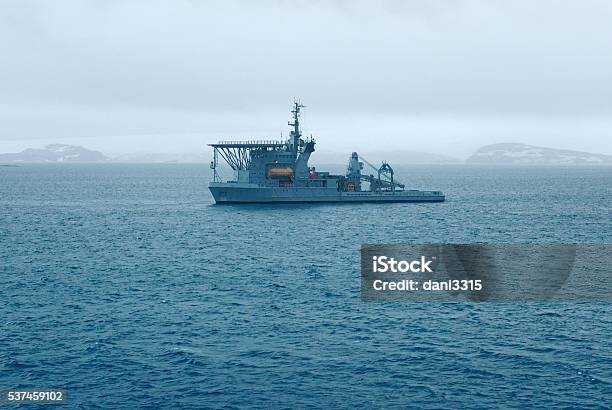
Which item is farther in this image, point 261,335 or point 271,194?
point 271,194

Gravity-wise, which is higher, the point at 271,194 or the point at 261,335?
the point at 271,194

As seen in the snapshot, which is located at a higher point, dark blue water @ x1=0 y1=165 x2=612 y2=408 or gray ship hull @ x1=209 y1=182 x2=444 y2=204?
gray ship hull @ x1=209 y1=182 x2=444 y2=204

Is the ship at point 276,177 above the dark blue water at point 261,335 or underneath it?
above

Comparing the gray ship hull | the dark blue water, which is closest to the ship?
the gray ship hull

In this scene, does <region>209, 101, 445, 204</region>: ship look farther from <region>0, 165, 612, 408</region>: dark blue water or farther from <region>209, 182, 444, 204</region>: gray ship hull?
<region>0, 165, 612, 408</region>: dark blue water

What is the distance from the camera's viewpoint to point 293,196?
125 metres

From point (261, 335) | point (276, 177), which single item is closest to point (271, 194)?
point (276, 177)

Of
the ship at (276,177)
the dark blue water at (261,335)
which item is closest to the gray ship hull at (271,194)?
the ship at (276,177)

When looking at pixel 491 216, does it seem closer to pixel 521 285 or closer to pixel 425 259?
pixel 425 259

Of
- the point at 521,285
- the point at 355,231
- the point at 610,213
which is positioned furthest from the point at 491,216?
the point at 521,285

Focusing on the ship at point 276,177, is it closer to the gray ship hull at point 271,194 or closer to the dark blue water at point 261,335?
the gray ship hull at point 271,194

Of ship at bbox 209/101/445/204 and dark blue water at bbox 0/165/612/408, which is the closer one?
dark blue water at bbox 0/165/612/408

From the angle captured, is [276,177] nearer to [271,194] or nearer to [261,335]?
[271,194]

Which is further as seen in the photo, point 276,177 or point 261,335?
point 276,177
